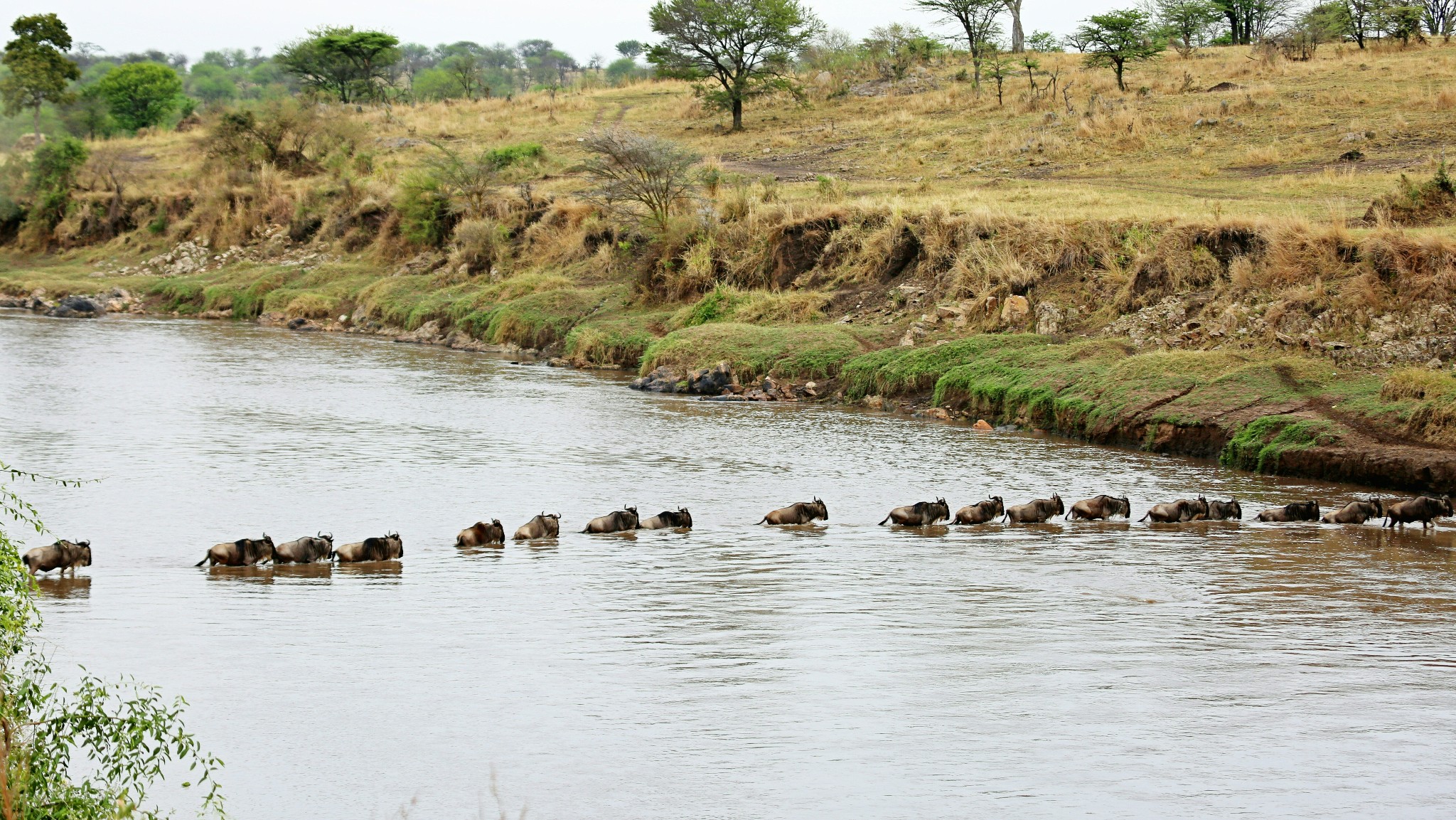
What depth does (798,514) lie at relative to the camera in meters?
12.9

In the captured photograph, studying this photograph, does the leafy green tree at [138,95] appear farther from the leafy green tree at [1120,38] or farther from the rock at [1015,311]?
the rock at [1015,311]

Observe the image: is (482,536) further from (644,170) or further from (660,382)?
(644,170)

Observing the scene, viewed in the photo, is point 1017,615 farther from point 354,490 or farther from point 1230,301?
point 1230,301

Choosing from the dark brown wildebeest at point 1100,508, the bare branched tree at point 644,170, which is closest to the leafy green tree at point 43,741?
the dark brown wildebeest at point 1100,508

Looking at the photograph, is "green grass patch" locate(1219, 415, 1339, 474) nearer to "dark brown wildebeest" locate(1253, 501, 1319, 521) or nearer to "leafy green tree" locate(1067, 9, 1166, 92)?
"dark brown wildebeest" locate(1253, 501, 1319, 521)

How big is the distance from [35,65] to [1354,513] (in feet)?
201

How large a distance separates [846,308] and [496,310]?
9.61 metres

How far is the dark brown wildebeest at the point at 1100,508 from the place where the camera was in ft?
43.3

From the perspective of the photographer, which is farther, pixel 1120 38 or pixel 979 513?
pixel 1120 38

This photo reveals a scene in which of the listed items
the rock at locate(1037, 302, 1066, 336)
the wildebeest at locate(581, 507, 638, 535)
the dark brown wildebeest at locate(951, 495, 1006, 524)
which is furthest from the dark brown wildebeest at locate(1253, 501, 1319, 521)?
the rock at locate(1037, 302, 1066, 336)

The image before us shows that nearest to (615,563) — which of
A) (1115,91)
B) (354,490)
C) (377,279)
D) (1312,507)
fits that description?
(354,490)

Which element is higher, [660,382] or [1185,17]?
[1185,17]

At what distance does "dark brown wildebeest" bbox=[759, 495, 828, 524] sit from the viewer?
12.9m

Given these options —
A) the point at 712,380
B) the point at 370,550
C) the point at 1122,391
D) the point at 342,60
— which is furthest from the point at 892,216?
the point at 342,60
